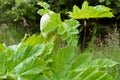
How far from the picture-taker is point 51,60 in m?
0.97

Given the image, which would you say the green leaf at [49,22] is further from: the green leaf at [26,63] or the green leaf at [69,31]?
the green leaf at [26,63]

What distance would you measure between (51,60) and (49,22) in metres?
0.14

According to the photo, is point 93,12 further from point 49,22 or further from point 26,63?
point 26,63

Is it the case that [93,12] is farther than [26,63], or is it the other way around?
[93,12]

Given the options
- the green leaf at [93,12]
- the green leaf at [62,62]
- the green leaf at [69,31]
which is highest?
the green leaf at [93,12]

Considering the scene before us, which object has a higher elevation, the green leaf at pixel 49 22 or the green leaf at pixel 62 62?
the green leaf at pixel 49 22

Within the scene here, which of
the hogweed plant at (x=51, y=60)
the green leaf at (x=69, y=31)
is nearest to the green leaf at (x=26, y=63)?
the hogweed plant at (x=51, y=60)

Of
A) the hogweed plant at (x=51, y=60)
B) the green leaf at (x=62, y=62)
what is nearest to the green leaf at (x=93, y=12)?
the hogweed plant at (x=51, y=60)

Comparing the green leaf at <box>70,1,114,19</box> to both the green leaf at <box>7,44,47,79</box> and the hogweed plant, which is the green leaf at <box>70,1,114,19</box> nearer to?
the hogweed plant

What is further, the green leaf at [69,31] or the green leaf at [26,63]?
the green leaf at [69,31]

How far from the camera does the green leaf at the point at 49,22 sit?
3.51ft

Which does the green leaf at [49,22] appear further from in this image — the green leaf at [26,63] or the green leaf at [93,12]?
the green leaf at [26,63]

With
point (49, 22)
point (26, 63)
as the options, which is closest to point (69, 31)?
point (49, 22)

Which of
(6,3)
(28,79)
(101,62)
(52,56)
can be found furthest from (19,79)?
(6,3)
